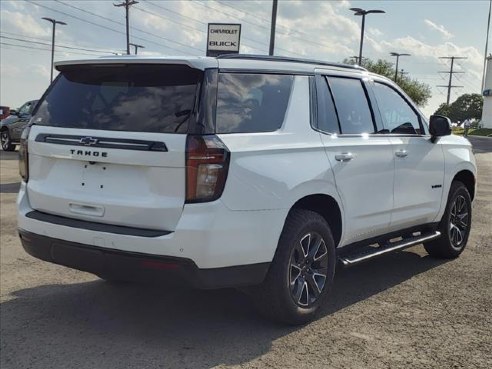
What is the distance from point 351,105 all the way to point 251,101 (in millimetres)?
1240

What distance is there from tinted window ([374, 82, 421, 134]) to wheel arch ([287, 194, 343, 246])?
116cm

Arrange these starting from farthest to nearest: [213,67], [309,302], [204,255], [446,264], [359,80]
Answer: [446,264] → [359,80] → [309,302] → [213,67] → [204,255]

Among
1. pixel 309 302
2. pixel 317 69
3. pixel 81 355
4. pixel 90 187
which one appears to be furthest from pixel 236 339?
pixel 317 69

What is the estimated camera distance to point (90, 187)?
Answer: 3.79 meters

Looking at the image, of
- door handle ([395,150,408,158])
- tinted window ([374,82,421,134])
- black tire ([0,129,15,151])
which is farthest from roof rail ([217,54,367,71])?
black tire ([0,129,15,151])

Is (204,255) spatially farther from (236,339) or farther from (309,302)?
(309,302)

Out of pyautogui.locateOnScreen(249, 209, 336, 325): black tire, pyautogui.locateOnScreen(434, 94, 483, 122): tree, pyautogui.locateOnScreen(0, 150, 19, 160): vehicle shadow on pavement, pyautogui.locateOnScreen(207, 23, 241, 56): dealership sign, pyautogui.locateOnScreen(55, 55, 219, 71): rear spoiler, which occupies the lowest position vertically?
pyautogui.locateOnScreen(0, 150, 19, 160): vehicle shadow on pavement

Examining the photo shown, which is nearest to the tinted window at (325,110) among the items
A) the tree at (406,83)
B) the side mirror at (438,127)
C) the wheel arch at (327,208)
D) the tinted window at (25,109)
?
the wheel arch at (327,208)

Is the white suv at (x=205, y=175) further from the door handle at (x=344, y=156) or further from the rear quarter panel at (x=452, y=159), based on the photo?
the rear quarter panel at (x=452, y=159)

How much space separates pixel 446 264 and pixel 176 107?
12.3 ft

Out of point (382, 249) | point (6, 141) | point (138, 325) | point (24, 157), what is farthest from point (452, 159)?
point (6, 141)

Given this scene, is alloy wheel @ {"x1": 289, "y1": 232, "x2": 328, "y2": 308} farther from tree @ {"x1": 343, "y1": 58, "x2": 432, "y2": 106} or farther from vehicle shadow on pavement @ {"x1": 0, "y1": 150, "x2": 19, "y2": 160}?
tree @ {"x1": 343, "y1": 58, "x2": 432, "y2": 106}

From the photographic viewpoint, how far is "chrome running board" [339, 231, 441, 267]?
182 inches

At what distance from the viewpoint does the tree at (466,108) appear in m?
107
